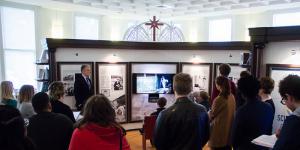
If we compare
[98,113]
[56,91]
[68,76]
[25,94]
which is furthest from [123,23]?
[98,113]

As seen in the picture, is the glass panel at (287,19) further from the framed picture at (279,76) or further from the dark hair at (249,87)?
the dark hair at (249,87)

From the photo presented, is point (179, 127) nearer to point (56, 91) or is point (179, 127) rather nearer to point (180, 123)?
point (180, 123)

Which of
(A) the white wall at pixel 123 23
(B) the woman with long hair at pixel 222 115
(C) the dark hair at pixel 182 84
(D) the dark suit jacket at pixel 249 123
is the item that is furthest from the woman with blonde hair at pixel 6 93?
(A) the white wall at pixel 123 23

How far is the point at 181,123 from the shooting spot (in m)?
2.13

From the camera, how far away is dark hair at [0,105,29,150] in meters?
1.38

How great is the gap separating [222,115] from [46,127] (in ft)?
6.42

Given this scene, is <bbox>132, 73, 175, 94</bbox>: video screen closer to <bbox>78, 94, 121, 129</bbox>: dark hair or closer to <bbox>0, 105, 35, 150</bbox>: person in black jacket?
<bbox>78, 94, 121, 129</bbox>: dark hair

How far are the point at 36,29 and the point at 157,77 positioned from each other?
449 cm

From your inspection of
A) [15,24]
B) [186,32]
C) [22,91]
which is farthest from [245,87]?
[186,32]

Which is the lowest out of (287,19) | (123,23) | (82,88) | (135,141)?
(135,141)

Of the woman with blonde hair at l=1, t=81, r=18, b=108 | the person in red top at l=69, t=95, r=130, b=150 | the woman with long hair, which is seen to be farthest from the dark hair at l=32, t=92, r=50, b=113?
the woman with long hair

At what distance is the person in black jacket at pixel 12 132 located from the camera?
1377 mm

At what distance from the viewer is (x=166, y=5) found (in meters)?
7.90

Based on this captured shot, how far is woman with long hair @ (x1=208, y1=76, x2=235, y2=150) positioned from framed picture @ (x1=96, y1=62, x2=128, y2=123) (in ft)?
10.7
